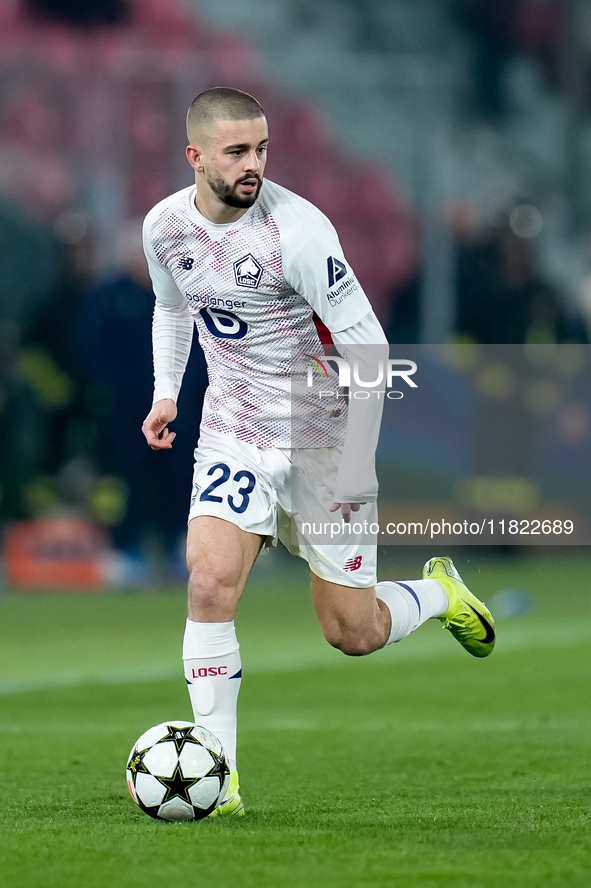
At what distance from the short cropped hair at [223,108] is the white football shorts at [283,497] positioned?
102 centimetres

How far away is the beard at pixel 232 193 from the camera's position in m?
4.71

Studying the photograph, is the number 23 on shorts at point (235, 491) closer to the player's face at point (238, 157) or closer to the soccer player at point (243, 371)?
the soccer player at point (243, 371)

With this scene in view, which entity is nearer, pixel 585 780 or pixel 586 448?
pixel 585 780

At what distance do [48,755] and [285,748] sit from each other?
3.14ft

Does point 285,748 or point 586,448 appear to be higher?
point 586,448

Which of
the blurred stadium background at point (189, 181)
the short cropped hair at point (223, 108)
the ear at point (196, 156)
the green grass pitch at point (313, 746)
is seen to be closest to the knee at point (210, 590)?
the green grass pitch at point (313, 746)

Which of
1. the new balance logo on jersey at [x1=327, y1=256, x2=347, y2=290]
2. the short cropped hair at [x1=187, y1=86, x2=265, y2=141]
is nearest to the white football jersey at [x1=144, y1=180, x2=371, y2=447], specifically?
the new balance logo on jersey at [x1=327, y1=256, x2=347, y2=290]

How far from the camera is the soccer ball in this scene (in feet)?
14.1

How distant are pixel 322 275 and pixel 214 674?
4.20ft

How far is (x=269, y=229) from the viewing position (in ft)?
15.8

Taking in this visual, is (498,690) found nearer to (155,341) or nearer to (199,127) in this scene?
(155,341)

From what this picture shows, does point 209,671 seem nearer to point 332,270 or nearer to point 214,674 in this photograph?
point 214,674


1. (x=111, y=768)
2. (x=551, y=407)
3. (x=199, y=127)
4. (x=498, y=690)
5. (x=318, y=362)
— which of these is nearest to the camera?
(x=199, y=127)

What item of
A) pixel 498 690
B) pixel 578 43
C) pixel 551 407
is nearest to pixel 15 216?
pixel 551 407
